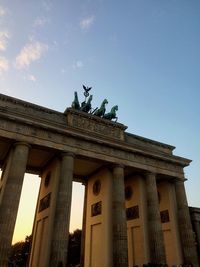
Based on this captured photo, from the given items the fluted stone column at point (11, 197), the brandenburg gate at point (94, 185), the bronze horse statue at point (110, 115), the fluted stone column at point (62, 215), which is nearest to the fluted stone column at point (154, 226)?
the brandenburg gate at point (94, 185)

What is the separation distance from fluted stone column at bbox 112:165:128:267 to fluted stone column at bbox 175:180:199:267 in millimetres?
7713

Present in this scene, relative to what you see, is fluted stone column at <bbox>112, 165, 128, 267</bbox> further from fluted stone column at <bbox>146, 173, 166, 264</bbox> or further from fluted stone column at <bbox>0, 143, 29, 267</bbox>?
fluted stone column at <bbox>0, 143, 29, 267</bbox>

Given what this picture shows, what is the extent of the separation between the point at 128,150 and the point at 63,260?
12321 millimetres

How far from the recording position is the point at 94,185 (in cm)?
2892

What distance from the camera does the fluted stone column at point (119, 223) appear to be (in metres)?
→ 21.3

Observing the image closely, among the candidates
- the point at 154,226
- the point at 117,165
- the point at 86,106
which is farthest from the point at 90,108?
the point at 154,226

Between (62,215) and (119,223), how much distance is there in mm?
5627

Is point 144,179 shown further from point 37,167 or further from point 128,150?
point 37,167

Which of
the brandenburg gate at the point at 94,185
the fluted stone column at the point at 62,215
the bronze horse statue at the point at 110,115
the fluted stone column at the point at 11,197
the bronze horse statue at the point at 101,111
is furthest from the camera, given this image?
the bronze horse statue at the point at 110,115

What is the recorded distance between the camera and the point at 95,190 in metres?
28.3

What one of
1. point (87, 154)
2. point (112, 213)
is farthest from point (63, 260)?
point (87, 154)

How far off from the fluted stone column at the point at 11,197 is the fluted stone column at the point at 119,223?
9.09 meters

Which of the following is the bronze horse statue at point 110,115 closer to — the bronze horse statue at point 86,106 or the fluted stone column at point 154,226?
the bronze horse statue at point 86,106

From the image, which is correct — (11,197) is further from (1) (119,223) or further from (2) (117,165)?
(2) (117,165)
